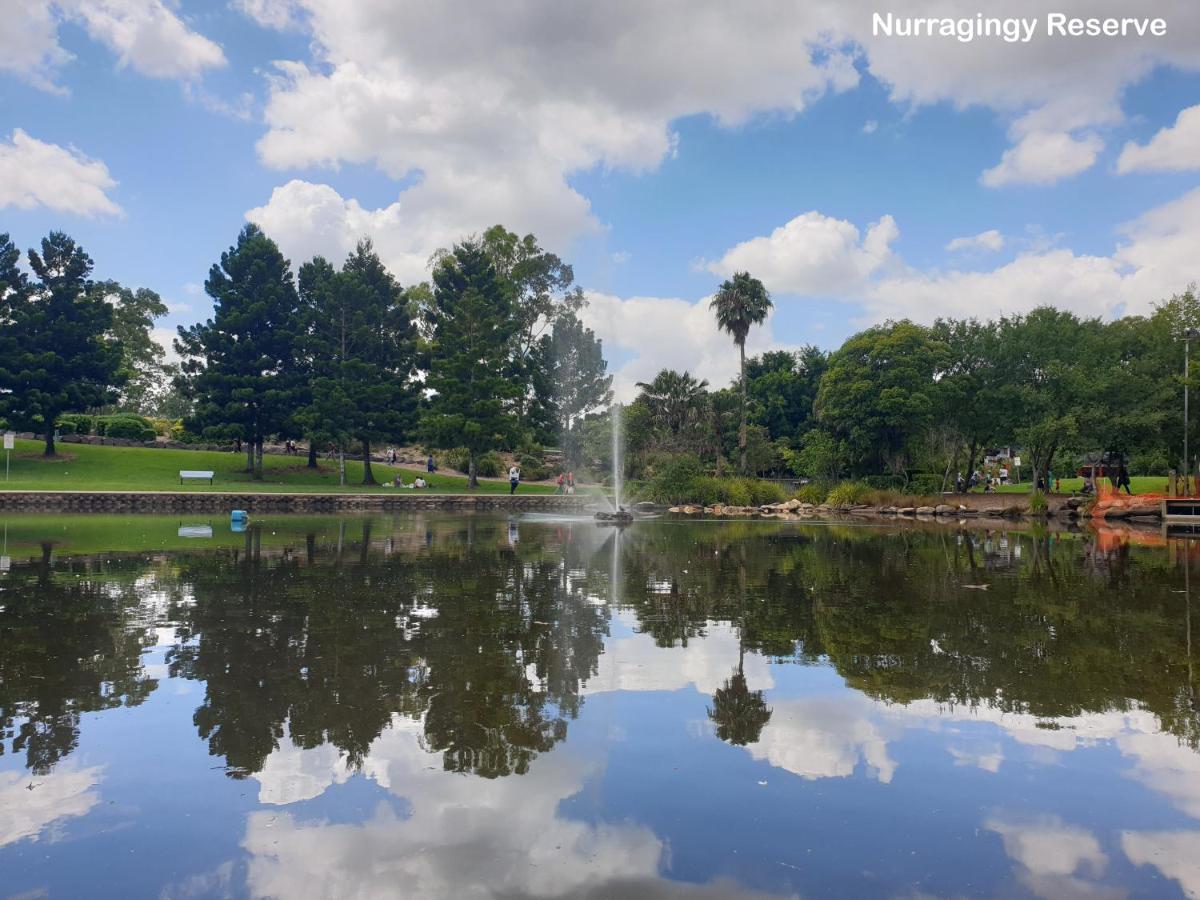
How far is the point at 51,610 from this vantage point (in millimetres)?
11648

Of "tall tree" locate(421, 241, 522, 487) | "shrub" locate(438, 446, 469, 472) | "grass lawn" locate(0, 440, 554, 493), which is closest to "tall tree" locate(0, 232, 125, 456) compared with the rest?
"grass lawn" locate(0, 440, 554, 493)

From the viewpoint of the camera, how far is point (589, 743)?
665 cm

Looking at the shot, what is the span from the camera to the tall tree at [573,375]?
65.1m

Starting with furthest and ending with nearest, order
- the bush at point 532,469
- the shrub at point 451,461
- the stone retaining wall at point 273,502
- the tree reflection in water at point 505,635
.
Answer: the bush at point 532,469, the shrub at point 451,461, the stone retaining wall at point 273,502, the tree reflection in water at point 505,635

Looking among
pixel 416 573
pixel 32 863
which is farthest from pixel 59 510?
pixel 32 863

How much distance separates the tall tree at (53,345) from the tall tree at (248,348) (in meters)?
4.72

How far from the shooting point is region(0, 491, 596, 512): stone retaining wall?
3569 centimetres

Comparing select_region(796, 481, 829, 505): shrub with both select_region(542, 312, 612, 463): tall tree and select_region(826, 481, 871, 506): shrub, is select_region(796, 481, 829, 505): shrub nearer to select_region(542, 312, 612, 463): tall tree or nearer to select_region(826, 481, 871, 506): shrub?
select_region(826, 481, 871, 506): shrub

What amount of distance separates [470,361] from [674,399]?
15.6 metres

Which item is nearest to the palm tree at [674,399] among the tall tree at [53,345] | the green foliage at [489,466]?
the green foliage at [489,466]

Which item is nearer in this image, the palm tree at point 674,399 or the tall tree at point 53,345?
the tall tree at point 53,345

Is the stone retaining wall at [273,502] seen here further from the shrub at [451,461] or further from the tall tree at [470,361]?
the shrub at [451,461]

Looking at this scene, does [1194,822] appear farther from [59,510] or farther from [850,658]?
[59,510]

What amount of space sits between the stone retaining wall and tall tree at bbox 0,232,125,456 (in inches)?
512
